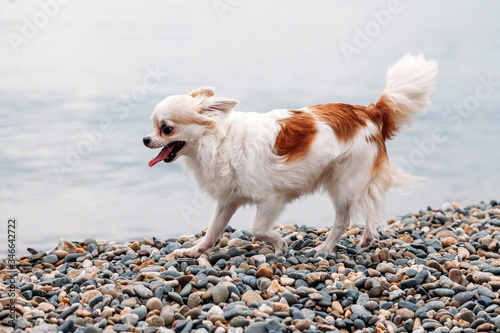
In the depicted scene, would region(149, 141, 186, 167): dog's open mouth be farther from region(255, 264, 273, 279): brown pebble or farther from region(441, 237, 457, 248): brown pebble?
region(441, 237, 457, 248): brown pebble

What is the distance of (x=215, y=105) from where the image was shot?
5297mm

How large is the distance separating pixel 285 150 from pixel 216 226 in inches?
40.8

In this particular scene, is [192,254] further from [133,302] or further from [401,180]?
[401,180]

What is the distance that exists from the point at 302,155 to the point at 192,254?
1393 millimetres

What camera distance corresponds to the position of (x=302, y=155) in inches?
211

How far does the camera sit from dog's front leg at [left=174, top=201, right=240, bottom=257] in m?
5.71

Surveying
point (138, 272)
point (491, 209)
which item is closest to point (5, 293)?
point (138, 272)

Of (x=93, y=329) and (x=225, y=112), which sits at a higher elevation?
(x=225, y=112)

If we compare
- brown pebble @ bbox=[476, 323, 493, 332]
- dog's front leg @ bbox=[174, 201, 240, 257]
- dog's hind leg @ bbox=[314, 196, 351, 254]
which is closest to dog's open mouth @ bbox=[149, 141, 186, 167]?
dog's front leg @ bbox=[174, 201, 240, 257]

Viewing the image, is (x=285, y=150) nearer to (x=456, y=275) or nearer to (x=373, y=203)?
(x=373, y=203)

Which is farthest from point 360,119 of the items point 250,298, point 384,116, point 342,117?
point 250,298

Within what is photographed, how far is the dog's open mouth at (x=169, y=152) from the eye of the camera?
5.29 metres

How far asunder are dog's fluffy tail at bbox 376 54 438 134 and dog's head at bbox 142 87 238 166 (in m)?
1.54

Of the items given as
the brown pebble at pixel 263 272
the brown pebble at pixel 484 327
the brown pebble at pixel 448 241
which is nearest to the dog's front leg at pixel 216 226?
the brown pebble at pixel 263 272
